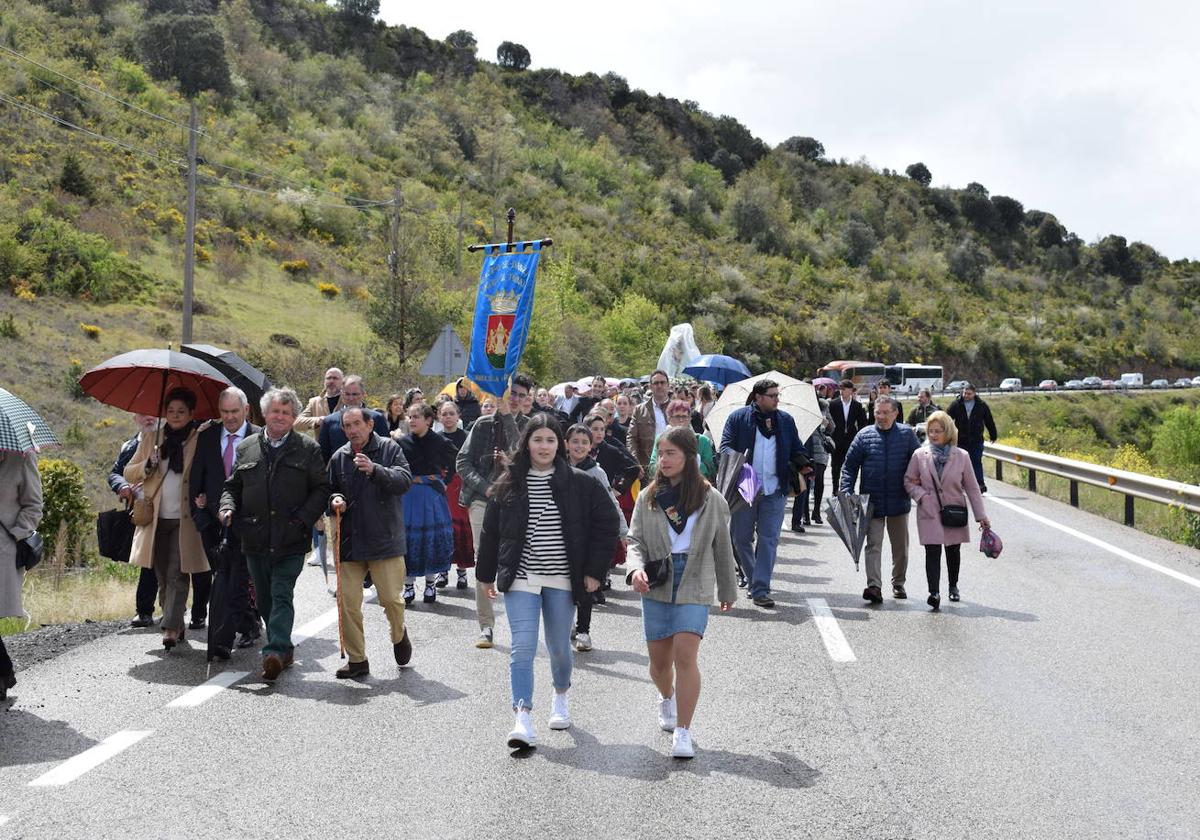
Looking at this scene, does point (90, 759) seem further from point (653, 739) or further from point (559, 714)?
point (653, 739)

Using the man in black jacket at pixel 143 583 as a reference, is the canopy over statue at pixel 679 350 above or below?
above

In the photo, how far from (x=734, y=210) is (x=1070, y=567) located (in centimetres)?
10391

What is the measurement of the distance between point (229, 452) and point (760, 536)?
176 inches

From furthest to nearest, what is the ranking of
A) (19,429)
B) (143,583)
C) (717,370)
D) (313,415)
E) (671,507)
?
(717,370)
(313,415)
(143,583)
(19,429)
(671,507)

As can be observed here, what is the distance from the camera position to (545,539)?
627 centimetres

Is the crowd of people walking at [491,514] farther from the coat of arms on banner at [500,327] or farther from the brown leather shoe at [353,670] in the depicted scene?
the coat of arms on banner at [500,327]

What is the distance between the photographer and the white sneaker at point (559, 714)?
6309 millimetres

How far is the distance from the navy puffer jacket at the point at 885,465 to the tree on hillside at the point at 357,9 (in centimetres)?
12100

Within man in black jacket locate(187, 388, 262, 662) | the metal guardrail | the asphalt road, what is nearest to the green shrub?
the asphalt road

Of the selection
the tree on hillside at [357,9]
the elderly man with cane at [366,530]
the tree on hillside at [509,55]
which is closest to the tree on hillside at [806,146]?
the tree on hillside at [509,55]

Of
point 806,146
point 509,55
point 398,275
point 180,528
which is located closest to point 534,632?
point 180,528

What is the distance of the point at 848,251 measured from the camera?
11944 cm

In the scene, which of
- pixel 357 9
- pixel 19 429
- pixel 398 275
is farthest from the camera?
pixel 357 9

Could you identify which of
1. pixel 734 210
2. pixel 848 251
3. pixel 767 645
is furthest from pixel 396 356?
pixel 848 251
